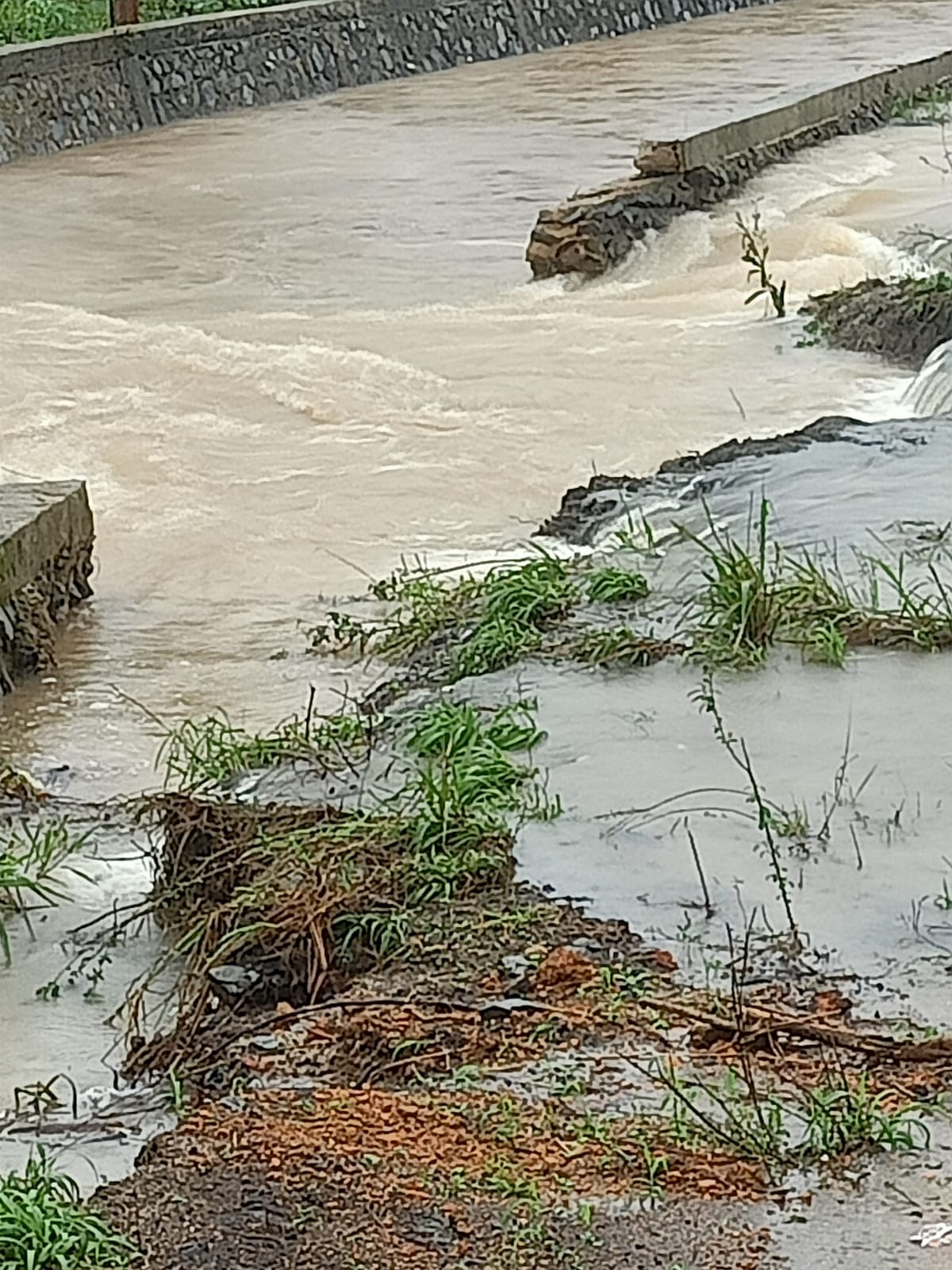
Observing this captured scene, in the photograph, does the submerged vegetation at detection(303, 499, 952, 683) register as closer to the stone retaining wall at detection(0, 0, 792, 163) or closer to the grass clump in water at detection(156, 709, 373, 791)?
the grass clump in water at detection(156, 709, 373, 791)

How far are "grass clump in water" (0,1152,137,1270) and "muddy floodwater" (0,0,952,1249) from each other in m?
0.45

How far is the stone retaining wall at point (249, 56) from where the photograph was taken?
18.2 meters

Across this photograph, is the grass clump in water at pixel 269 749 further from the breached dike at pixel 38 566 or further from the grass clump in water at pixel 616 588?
the breached dike at pixel 38 566

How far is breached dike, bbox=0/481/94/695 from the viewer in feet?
25.1

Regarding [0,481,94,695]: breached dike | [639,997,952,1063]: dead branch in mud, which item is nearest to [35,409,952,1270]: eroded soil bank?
[639,997,952,1063]: dead branch in mud

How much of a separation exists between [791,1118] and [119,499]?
6291 millimetres

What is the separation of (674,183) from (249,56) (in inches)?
279

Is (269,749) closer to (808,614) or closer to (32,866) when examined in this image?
(32,866)

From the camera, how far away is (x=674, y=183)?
14.7 meters

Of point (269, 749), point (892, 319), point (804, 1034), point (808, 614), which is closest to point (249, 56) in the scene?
point (892, 319)

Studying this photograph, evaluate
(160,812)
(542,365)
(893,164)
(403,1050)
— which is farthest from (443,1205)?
(893,164)

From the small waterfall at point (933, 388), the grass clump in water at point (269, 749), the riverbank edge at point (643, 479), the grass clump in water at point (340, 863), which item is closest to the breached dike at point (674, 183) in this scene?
the small waterfall at point (933, 388)

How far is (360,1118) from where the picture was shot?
388 cm

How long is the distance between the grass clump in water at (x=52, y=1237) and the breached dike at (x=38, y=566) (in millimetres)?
4064
